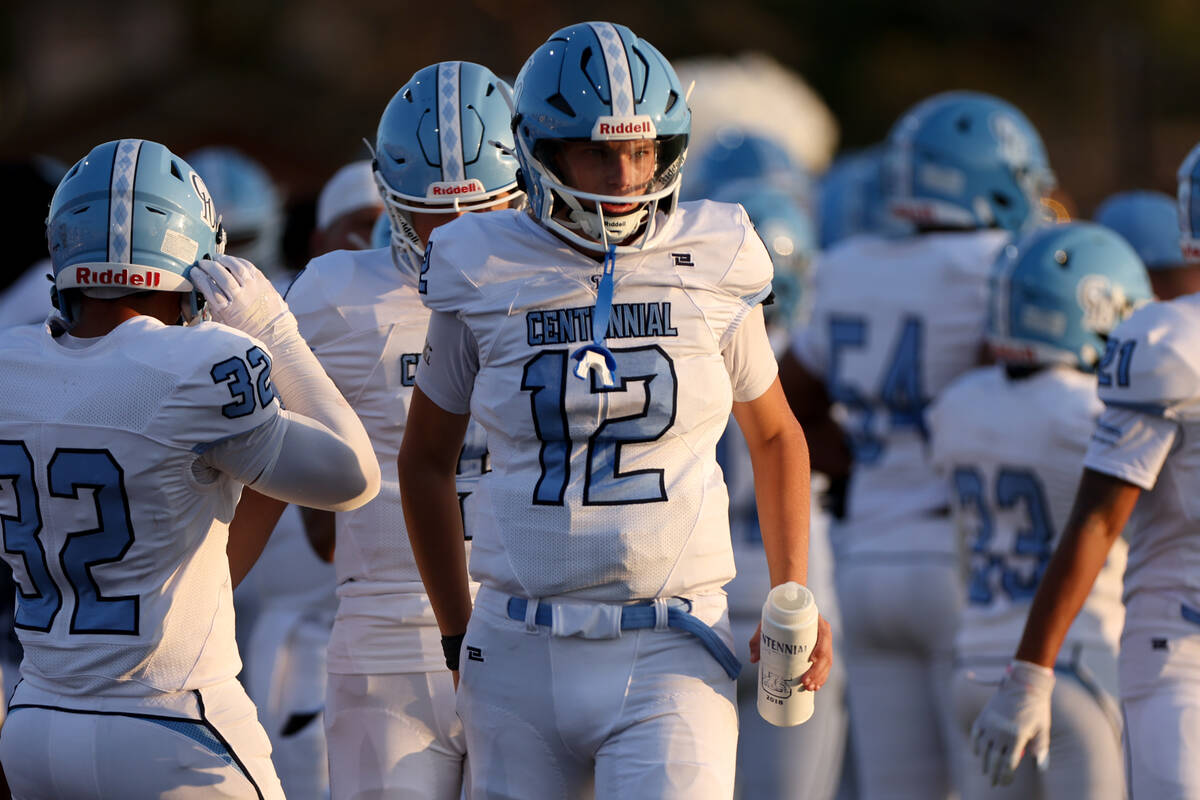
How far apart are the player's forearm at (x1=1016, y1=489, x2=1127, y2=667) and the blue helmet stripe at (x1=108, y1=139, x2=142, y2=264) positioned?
7.69ft

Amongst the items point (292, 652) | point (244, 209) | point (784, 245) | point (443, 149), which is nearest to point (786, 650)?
point (443, 149)

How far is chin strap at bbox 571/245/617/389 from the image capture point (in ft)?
12.1

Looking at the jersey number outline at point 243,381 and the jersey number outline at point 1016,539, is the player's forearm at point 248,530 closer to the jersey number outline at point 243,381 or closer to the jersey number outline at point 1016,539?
the jersey number outline at point 243,381

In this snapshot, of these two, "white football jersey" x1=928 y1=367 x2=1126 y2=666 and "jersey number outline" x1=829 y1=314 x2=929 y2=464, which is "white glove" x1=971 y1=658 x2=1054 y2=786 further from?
"jersey number outline" x1=829 y1=314 x2=929 y2=464

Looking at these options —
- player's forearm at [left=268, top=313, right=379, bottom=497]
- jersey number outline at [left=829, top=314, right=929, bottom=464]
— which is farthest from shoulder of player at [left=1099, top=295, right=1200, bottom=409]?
jersey number outline at [left=829, top=314, right=929, bottom=464]

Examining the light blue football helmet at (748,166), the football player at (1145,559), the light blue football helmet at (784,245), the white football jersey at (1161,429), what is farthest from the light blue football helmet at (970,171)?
the light blue football helmet at (748,166)

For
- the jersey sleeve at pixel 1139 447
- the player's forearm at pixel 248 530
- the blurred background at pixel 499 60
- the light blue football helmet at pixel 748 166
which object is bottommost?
the player's forearm at pixel 248 530

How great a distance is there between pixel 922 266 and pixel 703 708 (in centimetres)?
350

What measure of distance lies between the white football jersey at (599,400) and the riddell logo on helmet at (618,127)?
202 mm

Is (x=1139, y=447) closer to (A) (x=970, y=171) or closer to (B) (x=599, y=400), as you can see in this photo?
(B) (x=599, y=400)

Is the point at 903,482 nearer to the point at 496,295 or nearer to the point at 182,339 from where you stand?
the point at 496,295

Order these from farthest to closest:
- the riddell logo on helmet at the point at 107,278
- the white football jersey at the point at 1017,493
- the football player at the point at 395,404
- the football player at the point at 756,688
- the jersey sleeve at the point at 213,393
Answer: the football player at the point at 756,688, the white football jersey at the point at 1017,493, the football player at the point at 395,404, the riddell logo on helmet at the point at 107,278, the jersey sleeve at the point at 213,393

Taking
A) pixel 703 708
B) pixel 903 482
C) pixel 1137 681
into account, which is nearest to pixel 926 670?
pixel 903 482

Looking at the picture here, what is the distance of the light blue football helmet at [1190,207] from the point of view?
4711mm
